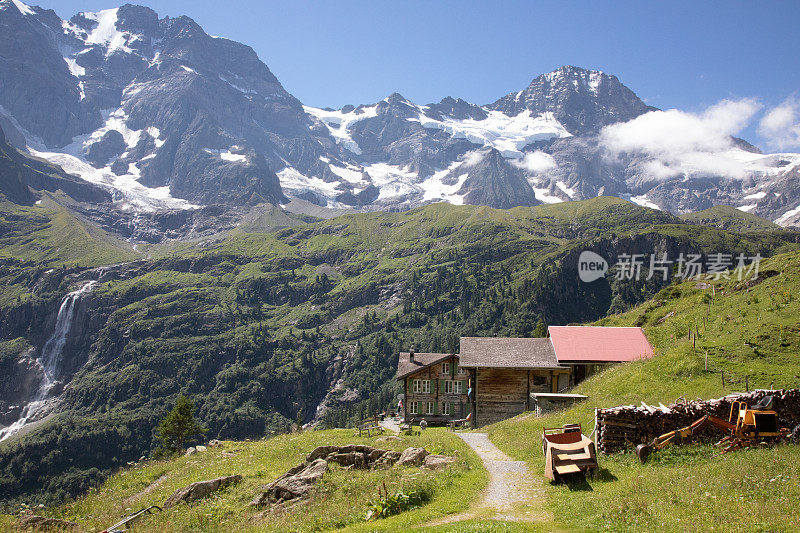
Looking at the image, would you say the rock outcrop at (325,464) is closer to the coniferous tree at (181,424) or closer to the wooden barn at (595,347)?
the wooden barn at (595,347)

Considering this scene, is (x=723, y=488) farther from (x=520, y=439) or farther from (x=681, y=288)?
(x=681, y=288)

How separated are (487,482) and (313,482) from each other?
7.27m

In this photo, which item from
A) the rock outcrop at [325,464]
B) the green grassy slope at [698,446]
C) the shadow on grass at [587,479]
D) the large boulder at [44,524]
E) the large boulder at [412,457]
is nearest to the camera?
the green grassy slope at [698,446]

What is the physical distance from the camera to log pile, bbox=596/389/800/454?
64.6 ft


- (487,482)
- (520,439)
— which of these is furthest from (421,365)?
(487,482)

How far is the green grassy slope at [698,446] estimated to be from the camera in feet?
43.7

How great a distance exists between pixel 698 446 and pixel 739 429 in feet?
5.32

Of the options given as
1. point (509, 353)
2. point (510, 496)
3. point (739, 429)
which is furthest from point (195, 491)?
point (509, 353)

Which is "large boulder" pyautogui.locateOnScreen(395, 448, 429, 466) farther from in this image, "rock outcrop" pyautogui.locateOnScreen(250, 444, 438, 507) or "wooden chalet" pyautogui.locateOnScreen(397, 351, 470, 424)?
"wooden chalet" pyautogui.locateOnScreen(397, 351, 470, 424)

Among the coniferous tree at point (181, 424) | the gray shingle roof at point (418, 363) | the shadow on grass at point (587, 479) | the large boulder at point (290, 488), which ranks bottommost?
the coniferous tree at point (181, 424)

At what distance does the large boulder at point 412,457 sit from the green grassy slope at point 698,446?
5.09 m

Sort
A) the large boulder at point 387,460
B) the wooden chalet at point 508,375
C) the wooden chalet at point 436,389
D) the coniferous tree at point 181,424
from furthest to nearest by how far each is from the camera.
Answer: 1. the wooden chalet at point 436,389
2. the coniferous tree at point 181,424
3. the wooden chalet at point 508,375
4. the large boulder at point 387,460

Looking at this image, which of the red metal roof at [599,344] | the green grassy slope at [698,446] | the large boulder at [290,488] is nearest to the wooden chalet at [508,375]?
the red metal roof at [599,344]

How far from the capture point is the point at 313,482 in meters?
20.8
